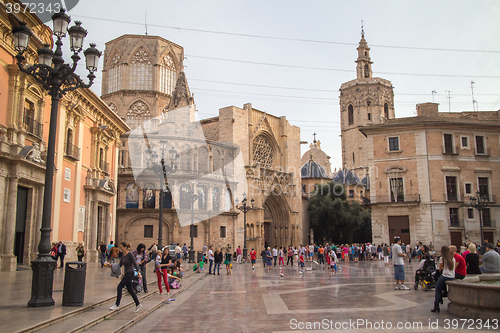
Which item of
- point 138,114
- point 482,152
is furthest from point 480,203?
point 138,114

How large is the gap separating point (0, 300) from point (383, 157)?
2920 centimetres

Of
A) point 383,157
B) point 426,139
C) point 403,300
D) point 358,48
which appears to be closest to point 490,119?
point 426,139

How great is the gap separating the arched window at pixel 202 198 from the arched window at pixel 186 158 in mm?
2491

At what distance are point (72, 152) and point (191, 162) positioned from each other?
1713 centimetres

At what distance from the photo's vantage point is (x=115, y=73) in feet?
154

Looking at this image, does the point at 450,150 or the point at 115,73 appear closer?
the point at 450,150

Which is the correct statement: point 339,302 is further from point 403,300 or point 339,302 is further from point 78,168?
point 78,168

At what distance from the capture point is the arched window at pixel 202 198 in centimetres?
3562

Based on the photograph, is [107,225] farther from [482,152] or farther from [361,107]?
[361,107]

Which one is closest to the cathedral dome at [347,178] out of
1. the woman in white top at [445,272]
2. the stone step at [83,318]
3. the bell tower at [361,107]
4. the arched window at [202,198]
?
the bell tower at [361,107]

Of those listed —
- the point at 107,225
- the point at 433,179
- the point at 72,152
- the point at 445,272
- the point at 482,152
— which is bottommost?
the point at 445,272

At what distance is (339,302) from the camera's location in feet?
31.0

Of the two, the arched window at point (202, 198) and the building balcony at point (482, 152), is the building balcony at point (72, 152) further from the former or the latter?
the building balcony at point (482, 152)

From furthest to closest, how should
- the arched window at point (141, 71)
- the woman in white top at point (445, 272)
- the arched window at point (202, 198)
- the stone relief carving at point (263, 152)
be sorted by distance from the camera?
1. the arched window at point (141, 71)
2. the stone relief carving at point (263, 152)
3. the arched window at point (202, 198)
4. the woman in white top at point (445, 272)
